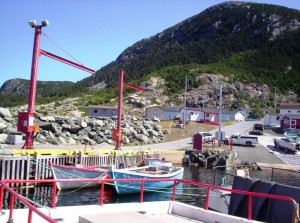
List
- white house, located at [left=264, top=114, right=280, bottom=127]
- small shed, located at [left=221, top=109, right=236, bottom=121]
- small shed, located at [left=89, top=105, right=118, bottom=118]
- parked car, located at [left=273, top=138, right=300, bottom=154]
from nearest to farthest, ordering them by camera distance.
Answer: parked car, located at [left=273, top=138, right=300, bottom=154]
white house, located at [left=264, top=114, right=280, bottom=127]
small shed, located at [left=89, top=105, right=118, bottom=118]
small shed, located at [left=221, top=109, right=236, bottom=121]

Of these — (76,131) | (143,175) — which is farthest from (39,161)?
(76,131)

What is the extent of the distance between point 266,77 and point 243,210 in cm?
16971

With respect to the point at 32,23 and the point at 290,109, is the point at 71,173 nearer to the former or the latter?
the point at 32,23

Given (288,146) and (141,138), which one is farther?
(141,138)

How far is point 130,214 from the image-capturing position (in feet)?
29.4

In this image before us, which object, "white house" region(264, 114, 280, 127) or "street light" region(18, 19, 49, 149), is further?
"white house" region(264, 114, 280, 127)

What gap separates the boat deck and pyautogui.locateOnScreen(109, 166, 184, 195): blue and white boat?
11.2 m

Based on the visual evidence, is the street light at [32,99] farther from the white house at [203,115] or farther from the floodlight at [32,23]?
the white house at [203,115]

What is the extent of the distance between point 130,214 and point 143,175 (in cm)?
1652

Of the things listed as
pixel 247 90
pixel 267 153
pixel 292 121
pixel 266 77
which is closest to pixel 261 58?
pixel 266 77

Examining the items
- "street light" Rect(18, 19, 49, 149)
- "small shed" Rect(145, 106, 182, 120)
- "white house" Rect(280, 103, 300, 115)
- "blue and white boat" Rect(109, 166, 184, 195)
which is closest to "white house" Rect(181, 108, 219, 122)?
"small shed" Rect(145, 106, 182, 120)

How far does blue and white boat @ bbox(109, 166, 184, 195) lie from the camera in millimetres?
24859

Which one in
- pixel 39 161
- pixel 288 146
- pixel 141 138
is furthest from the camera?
pixel 141 138

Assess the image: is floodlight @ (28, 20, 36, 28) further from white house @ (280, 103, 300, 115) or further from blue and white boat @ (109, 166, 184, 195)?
white house @ (280, 103, 300, 115)
